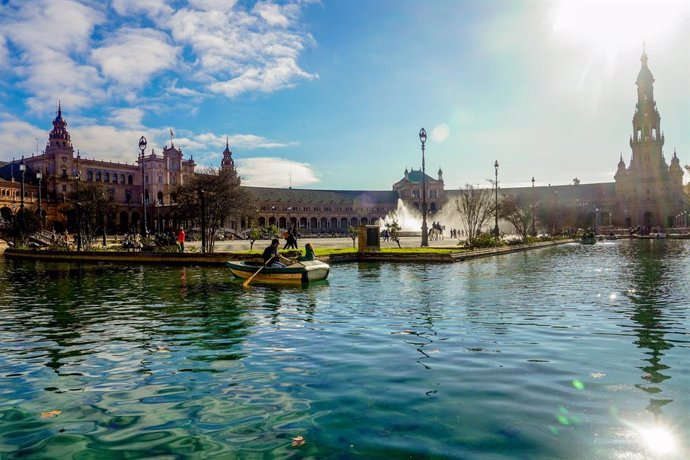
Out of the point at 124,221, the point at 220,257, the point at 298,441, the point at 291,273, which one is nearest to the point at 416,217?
the point at 124,221

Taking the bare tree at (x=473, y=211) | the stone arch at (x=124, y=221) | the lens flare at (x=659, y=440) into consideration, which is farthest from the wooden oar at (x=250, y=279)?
the stone arch at (x=124, y=221)

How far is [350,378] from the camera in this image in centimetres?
778

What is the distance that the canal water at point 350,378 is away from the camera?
557 centimetres

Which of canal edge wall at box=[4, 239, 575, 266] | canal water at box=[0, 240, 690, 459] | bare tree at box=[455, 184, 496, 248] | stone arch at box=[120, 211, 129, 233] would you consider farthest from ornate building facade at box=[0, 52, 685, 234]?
canal water at box=[0, 240, 690, 459]

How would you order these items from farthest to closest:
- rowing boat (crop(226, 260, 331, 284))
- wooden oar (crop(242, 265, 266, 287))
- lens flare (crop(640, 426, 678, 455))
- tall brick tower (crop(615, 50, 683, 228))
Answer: tall brick tower (crop(615, 50, 683, 228))
rowing boat (crop(226, 260, 331, 284))
wooden oar (crop(242, 265, 266, 287))
lens flare (crop(640, 426, 678, 455))

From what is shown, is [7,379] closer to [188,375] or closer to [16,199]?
[188,375]

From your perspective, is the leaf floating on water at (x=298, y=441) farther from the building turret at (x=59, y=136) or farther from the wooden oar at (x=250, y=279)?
the building turret at (x=59, y=136)

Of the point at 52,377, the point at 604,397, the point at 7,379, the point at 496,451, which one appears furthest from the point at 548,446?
the point at 7,379

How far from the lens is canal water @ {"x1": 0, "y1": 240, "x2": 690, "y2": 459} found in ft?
18.3

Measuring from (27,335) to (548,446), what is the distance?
1061 cm

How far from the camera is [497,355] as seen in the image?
29.4 ft

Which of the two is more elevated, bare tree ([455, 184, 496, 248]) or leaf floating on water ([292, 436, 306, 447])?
bare tree ([455, 184, 496, 248])

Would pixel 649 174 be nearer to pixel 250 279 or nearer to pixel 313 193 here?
pixel 313 193

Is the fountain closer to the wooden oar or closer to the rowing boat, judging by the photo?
the rowing boat
